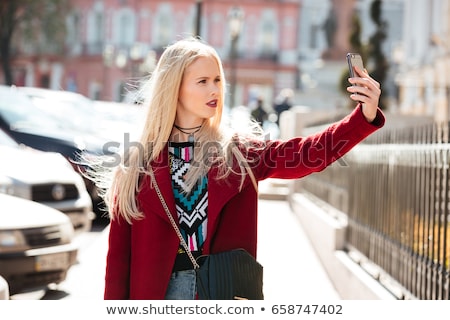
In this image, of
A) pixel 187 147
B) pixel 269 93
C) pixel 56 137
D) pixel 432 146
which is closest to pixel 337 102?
pixel 56 137

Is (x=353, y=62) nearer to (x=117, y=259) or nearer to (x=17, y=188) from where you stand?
(x=117, y=259)

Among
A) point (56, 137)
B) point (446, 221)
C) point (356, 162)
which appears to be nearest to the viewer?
point (446, 221)

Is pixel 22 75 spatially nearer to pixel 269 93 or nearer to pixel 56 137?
pixel 269 93

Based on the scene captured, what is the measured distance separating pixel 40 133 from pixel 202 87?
31.6 ft

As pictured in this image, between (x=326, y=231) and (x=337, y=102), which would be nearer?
(x=326, y=231)

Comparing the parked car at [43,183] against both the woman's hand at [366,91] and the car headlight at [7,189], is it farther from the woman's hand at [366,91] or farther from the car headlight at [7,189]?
the woman's hand at [366,91]

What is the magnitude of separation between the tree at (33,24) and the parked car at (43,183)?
39.4m

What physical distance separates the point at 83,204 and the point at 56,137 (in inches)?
120

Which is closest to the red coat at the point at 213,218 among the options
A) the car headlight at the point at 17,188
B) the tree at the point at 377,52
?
the car headlight at the point at 17,188

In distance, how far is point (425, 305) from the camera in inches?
101

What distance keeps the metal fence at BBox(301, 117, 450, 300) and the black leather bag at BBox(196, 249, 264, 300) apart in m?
1.97

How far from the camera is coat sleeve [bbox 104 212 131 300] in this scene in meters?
3.13

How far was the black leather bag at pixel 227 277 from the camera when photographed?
9.48ft

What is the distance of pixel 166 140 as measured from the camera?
3.18 metres
